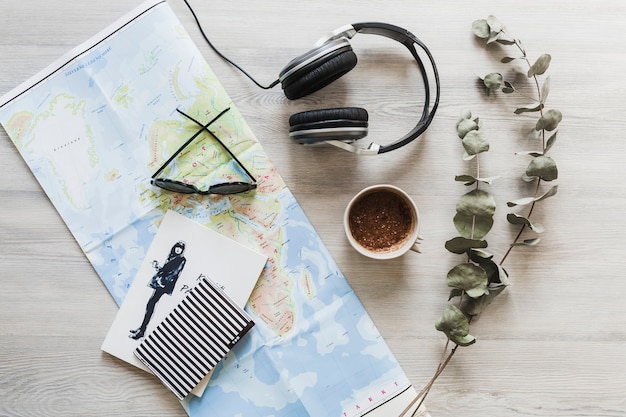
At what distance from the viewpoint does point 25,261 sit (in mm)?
876

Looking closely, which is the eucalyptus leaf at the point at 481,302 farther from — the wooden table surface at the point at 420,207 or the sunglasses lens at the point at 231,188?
the sunglasses lens at the point at 231,188

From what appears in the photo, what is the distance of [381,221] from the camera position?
84 centimetres

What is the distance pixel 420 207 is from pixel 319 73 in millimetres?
264

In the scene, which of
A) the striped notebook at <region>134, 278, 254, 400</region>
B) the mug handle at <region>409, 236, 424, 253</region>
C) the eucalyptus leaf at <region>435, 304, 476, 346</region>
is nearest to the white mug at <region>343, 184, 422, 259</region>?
the mug handle at <region>409, 236, 424, 253</region>

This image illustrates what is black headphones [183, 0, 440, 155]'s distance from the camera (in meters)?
0.80

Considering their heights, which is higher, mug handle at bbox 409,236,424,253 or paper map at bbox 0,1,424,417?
paper map at bbox 0,1,424,417

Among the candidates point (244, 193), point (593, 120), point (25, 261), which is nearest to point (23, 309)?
point (25, 261)

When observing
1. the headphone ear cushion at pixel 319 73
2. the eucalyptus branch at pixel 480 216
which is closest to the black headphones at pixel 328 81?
the headphone ear cushion at pixel 319 73

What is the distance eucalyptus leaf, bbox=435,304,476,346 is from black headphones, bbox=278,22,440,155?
0.86ft

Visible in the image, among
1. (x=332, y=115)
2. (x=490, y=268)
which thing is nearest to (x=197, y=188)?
(x=332, y=115)

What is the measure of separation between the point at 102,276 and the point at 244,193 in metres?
0.26

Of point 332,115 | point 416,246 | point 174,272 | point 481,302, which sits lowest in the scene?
point 481,302

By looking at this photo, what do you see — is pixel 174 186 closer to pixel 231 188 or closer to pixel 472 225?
pixel 231 188

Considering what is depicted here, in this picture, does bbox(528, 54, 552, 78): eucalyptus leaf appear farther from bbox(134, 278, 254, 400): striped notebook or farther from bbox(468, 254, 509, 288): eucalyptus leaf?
bbox(134, 278, 254, 400): striped notebook
